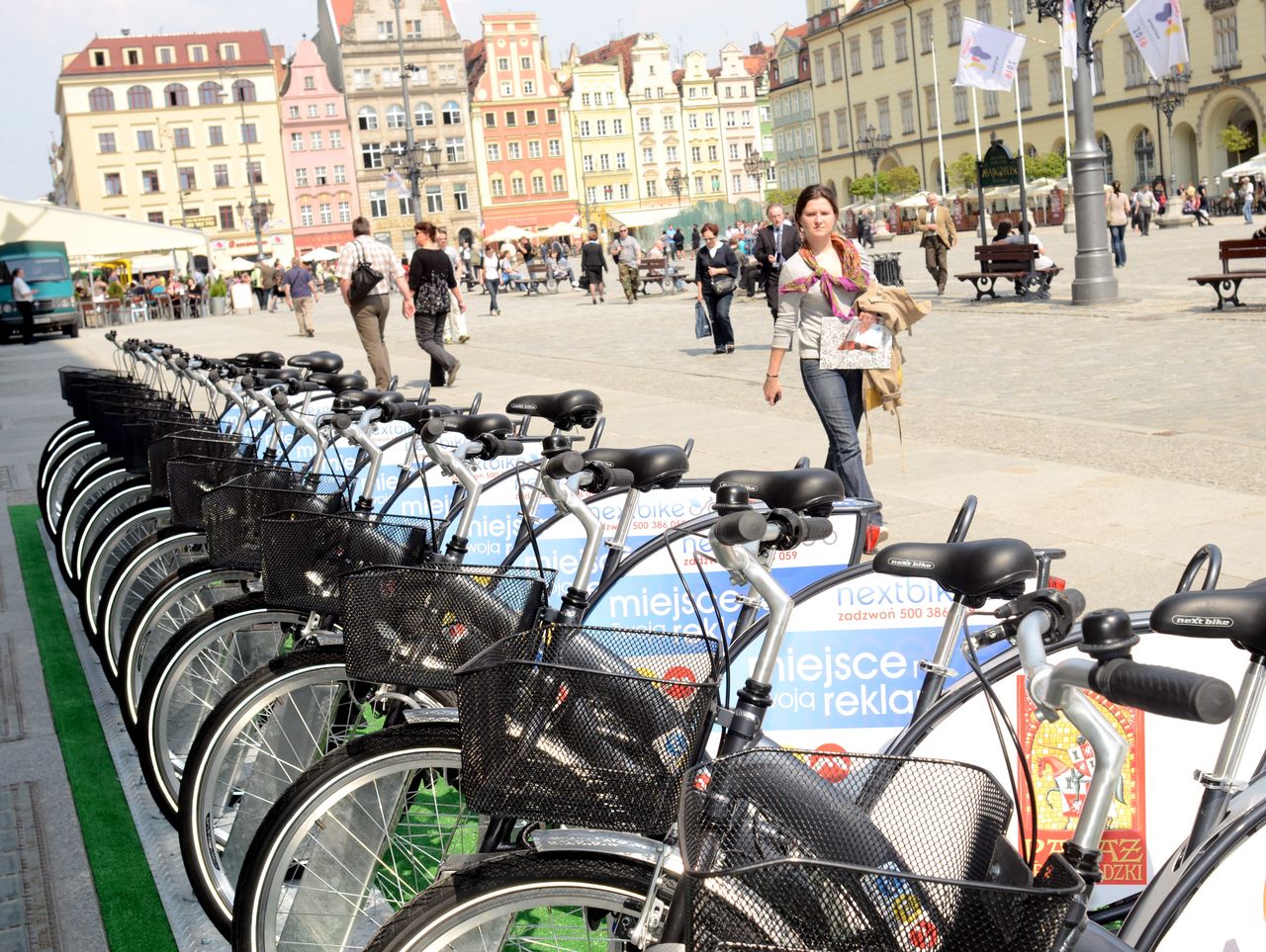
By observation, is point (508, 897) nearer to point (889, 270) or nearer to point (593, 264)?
point (889, 270)

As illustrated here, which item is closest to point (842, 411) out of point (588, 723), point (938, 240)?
point (588, 723)

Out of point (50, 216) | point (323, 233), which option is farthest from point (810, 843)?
point (323, 233)

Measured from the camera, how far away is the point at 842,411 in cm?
673

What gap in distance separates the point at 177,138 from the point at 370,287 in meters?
86.4

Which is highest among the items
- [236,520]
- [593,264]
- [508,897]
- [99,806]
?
[593,264]

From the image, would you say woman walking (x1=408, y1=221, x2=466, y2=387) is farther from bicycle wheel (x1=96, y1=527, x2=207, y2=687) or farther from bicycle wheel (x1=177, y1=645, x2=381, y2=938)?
bicycle wheel (x1=177, y1=645, x2=381, y2=938)

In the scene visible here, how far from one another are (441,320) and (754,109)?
102 metres

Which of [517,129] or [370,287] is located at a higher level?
[517,129]

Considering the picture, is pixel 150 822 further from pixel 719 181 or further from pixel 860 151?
pixel 719 181

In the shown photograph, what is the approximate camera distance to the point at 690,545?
4.09 meters

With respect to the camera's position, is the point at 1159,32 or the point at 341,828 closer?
the point at 341,828

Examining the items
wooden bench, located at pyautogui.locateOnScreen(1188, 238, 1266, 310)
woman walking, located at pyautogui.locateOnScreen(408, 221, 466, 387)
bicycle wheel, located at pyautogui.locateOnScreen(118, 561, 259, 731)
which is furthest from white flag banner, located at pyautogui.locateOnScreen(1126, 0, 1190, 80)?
bicycle wheel, located at pyautogui.locateOnScreen(118, 561, 259, 731)

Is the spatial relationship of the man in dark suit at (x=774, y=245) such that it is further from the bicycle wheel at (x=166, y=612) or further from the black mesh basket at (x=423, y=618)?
the black mesh basket at (x=423, y=618)

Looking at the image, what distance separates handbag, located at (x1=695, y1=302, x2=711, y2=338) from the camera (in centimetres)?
2005
